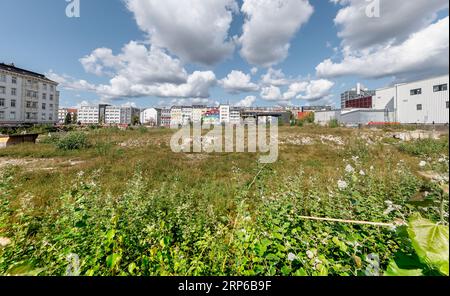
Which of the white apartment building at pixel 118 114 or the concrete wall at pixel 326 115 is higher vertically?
the white apartment building at pixel 118 114

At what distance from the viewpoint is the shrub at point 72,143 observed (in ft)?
37.6

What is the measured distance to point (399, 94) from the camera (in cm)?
3002

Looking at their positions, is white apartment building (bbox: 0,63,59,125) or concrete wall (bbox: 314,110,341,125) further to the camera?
concrete wall (bbox: 314,110,341,125)

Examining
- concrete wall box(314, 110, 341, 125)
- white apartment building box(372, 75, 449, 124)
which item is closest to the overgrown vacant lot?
white apartment building box(372, 75, 449, 124)

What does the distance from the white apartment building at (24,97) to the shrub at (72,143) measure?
3415cm

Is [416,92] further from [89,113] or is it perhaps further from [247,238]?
[89,113]

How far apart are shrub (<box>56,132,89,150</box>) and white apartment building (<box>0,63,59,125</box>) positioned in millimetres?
34149

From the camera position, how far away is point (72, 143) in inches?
457

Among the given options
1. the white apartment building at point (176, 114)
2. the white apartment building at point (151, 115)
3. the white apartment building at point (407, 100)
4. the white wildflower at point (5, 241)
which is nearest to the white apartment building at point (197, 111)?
the white apartment building at point (176, 114)

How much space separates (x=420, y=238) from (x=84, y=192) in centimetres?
256

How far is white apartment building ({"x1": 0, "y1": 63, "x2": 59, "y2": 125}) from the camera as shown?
34.7 m

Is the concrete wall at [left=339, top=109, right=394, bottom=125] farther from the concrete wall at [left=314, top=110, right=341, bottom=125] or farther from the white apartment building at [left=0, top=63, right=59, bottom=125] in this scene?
the white apartment building at [left=0, top=63, right=59, bottom=125]

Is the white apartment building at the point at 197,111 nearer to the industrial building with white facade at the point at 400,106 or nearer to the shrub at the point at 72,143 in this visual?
the industrial building with white facade at the point at 400,106
